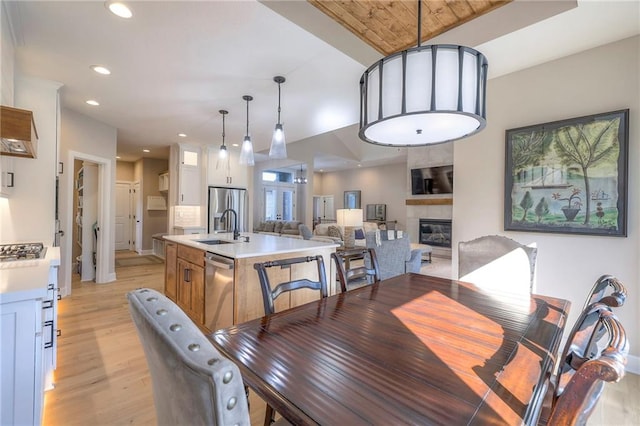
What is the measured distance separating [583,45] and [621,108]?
0.61 m

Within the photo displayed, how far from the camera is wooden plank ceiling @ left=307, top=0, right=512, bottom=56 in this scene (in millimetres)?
2141

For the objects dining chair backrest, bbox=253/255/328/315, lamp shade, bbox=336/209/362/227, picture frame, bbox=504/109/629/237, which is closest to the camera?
dining chair backrest, bbox=253/255/328/315

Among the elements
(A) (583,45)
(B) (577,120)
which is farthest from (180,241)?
(A) (583,45)

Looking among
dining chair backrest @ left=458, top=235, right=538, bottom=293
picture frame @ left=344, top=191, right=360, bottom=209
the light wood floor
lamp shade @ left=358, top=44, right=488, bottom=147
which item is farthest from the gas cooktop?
picture frame @ left=344, top=191, right=360, bottom=209

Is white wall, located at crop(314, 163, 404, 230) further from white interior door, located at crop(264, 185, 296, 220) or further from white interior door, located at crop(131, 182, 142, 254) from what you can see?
white interior door, located at crop(131, 182, 142, 254)

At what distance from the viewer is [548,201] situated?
102 inches

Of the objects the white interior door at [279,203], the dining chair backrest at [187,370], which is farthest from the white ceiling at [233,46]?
the white interior door at [279,203]

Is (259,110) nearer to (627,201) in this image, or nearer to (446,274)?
(627,201)

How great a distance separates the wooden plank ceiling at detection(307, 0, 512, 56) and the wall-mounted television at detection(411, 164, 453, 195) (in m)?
5.34

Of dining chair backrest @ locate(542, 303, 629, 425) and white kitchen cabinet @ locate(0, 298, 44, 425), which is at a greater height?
dining chair backrest @ locate(542, 303, 629, 425)

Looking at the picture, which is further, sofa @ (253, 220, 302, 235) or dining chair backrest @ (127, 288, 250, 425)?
sofa @ (253, 220, 302, 235)

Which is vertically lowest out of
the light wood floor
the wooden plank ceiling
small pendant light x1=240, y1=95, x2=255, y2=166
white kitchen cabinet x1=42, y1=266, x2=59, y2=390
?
the light wood floor

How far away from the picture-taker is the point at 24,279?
140 cm

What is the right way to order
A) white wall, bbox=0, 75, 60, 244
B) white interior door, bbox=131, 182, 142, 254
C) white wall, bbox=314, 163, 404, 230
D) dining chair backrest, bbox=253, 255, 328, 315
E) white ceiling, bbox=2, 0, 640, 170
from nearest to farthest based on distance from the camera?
dining chair backrest, bbox=253, 255, 328, 315 < white ceiling, bbox=2, 0, 640, 170 < white wall, bbox=0, 75, 60, 244 < white interior door, bbox=131, 182, 142, 254 < white wall, bbox=314, 163, 404, 230
